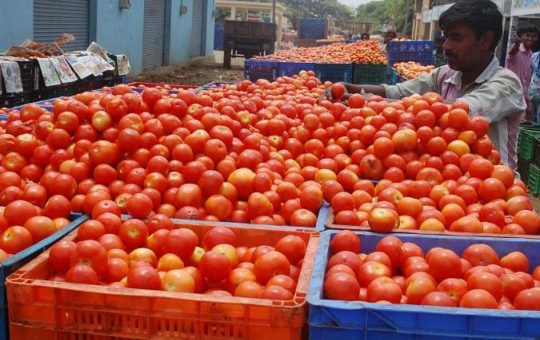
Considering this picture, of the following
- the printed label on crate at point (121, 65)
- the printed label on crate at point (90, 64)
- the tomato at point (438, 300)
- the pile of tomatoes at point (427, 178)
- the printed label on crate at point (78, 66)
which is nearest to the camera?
the tomato at point (438, 300)

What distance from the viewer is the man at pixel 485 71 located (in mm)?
4137

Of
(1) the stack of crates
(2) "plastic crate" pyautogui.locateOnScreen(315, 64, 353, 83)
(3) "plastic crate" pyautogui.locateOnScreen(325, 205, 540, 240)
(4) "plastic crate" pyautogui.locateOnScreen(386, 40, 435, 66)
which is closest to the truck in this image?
(4) "plastic crate" pyautogui.locateOnScreen(386, 40, 435, 66)

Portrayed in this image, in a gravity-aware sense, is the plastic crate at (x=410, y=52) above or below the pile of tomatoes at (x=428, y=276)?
above

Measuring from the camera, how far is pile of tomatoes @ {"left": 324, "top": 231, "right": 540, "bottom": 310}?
219 cm

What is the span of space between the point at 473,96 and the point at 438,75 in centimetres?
109

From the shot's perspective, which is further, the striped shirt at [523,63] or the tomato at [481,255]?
the striped shirt at [523,63]

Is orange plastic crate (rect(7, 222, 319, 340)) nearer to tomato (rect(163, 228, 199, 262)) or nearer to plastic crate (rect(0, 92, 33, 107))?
tomato (rect(163, 228, 199, 262))

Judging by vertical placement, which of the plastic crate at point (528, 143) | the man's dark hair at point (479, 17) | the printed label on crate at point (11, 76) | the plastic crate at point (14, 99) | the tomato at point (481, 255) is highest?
the man's dark hair at point (479, 17)

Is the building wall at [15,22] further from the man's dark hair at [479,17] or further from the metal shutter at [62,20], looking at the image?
the man's dark hair at [479,17]

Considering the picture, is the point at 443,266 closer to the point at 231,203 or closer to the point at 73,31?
the point at 231,203

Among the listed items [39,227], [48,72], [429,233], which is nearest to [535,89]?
[48,72]

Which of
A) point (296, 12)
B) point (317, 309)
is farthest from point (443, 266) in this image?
point (296, 12)

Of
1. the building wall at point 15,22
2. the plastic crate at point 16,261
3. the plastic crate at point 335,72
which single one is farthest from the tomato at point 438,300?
the building wall at point 15,22

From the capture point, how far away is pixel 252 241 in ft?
9.29
